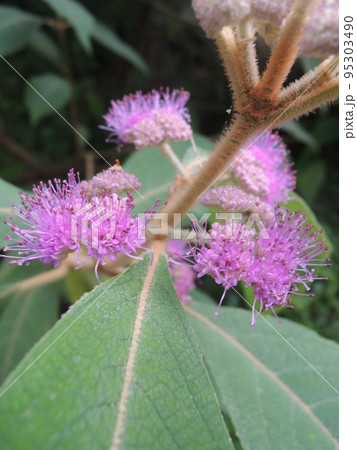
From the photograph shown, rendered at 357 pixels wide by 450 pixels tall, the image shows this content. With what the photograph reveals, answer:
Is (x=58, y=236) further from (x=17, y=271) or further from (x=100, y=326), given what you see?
(x=17, y=271)

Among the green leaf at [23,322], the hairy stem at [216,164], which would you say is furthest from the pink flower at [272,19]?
the green leaf at [23,322]

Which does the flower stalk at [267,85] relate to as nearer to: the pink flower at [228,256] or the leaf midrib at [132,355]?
the pink flower at [228,256]

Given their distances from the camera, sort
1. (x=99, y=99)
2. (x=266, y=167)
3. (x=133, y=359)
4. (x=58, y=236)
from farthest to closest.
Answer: (x=99, y=99)
(x=266, y=167)
(x=58, y=236)
(x=133, y=359)

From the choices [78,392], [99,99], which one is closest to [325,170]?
[99,99]

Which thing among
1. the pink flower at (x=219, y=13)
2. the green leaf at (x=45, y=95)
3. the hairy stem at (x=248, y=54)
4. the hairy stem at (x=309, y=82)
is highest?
the green leaf at (x=45, y=95)

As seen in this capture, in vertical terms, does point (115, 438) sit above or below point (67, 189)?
below

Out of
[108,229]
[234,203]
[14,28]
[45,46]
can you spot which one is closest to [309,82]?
[234,203]
